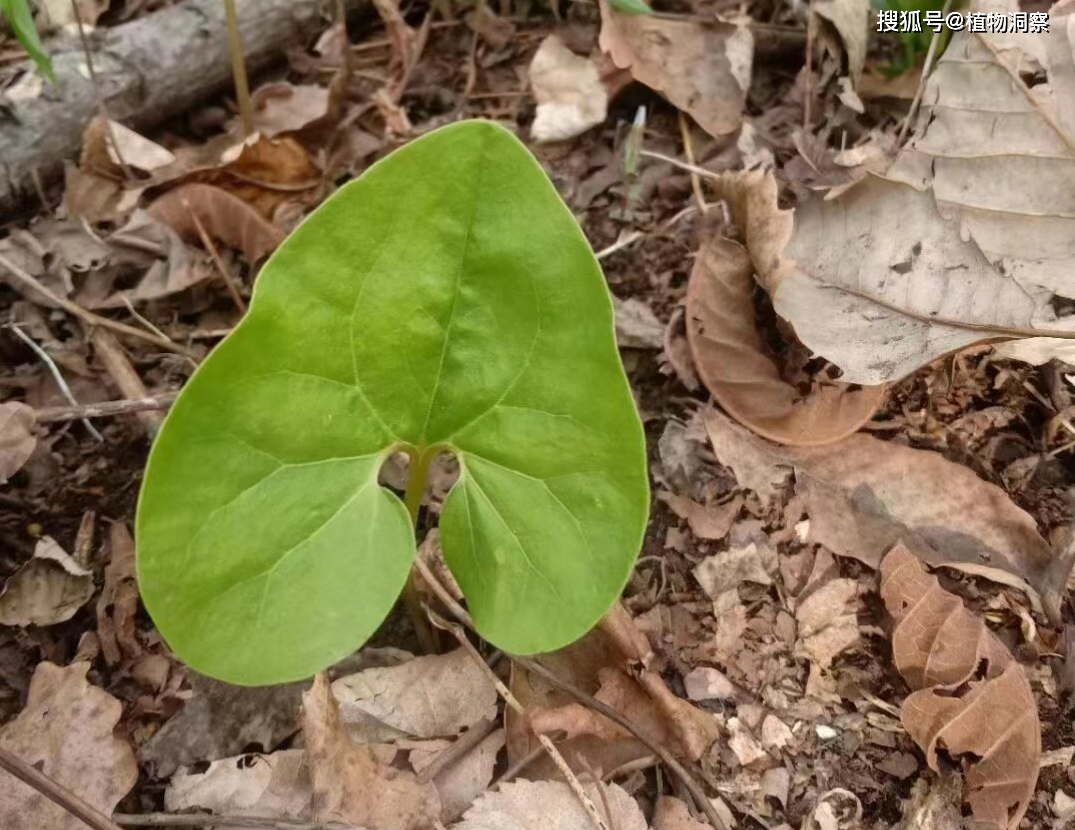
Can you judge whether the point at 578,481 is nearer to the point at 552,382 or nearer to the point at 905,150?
the point at 552,382

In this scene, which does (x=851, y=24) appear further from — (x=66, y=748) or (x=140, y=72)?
(x=66, y=748)

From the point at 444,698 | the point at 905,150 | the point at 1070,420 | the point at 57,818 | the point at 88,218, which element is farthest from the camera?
the point at 88,218

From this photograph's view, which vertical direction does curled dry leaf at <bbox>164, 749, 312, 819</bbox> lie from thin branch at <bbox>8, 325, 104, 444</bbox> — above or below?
below

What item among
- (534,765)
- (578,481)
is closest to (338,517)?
(578,481)

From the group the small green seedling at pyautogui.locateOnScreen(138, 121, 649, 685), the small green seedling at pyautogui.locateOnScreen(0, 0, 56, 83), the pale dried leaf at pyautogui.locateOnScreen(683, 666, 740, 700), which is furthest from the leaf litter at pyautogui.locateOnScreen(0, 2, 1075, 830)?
the small green seedling at pyautogui.locateOnScreen(0, 0, 56, 83)

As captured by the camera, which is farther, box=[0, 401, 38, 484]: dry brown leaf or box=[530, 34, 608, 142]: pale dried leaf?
box=[530, 34, 608, 142]: pale dried leaf

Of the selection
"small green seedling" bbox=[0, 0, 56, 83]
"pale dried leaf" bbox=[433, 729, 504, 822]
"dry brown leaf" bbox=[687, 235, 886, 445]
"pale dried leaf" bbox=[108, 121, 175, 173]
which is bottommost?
"pale dried leaf" bbox=[433, 729, 504, 822]

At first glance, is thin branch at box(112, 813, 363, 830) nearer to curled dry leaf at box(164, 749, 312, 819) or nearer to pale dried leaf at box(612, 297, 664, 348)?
curled dry leaf at box(164, 749, 312, 819)
